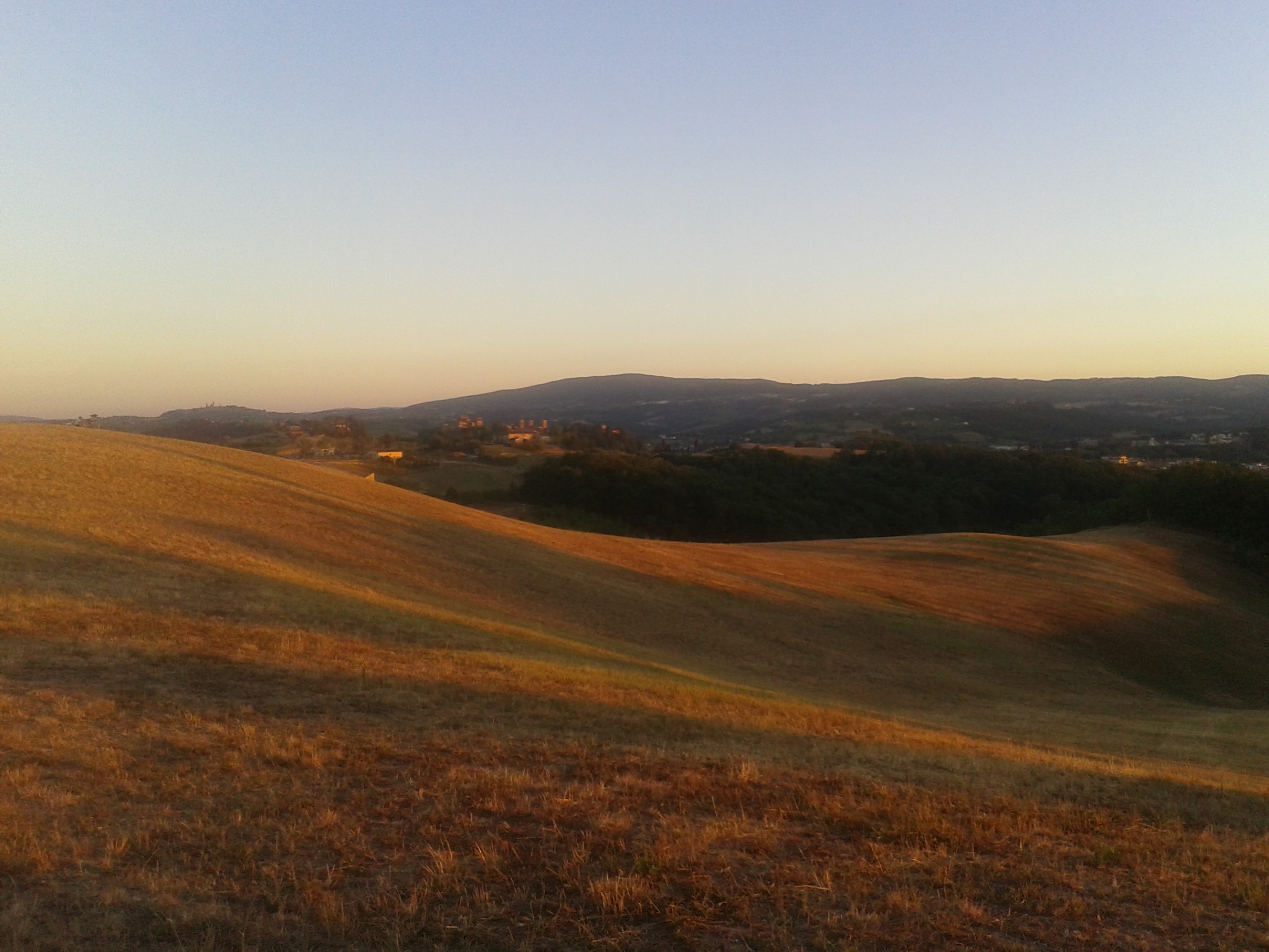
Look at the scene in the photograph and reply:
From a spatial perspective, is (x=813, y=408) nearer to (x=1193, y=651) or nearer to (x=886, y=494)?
(x=886, y=494)

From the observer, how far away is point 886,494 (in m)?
78.3

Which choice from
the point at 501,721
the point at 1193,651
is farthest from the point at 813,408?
the point at 501,721

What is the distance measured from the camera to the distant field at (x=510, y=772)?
5195mm

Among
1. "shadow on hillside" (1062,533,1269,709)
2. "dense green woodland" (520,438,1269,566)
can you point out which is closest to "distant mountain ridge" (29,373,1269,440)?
"dense green woodland" (520,438,1269,566)

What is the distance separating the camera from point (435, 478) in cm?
6881

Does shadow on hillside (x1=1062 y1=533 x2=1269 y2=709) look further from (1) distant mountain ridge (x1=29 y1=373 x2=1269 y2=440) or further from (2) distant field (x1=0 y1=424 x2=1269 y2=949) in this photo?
(1) distant mountain ridge (x1=29 y1=373 x2=1269 y2=440)

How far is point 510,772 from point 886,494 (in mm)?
74317

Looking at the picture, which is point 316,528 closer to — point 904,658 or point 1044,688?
point 904,658

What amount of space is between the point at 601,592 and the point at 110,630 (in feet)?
45.2

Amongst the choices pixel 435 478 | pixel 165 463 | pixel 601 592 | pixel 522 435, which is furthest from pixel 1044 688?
pixel 522 435

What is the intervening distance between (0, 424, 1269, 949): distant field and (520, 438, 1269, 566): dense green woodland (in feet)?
138

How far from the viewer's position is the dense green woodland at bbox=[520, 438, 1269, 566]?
5791 cm

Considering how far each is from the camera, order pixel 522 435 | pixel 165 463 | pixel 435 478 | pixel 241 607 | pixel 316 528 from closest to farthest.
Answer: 1. pixel 241 607
2. pixel 316 528
3. pixel 165 463
4. pixel 435 478
5. pixel 522 435

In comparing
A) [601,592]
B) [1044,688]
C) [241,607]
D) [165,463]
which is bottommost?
[1044,688]
